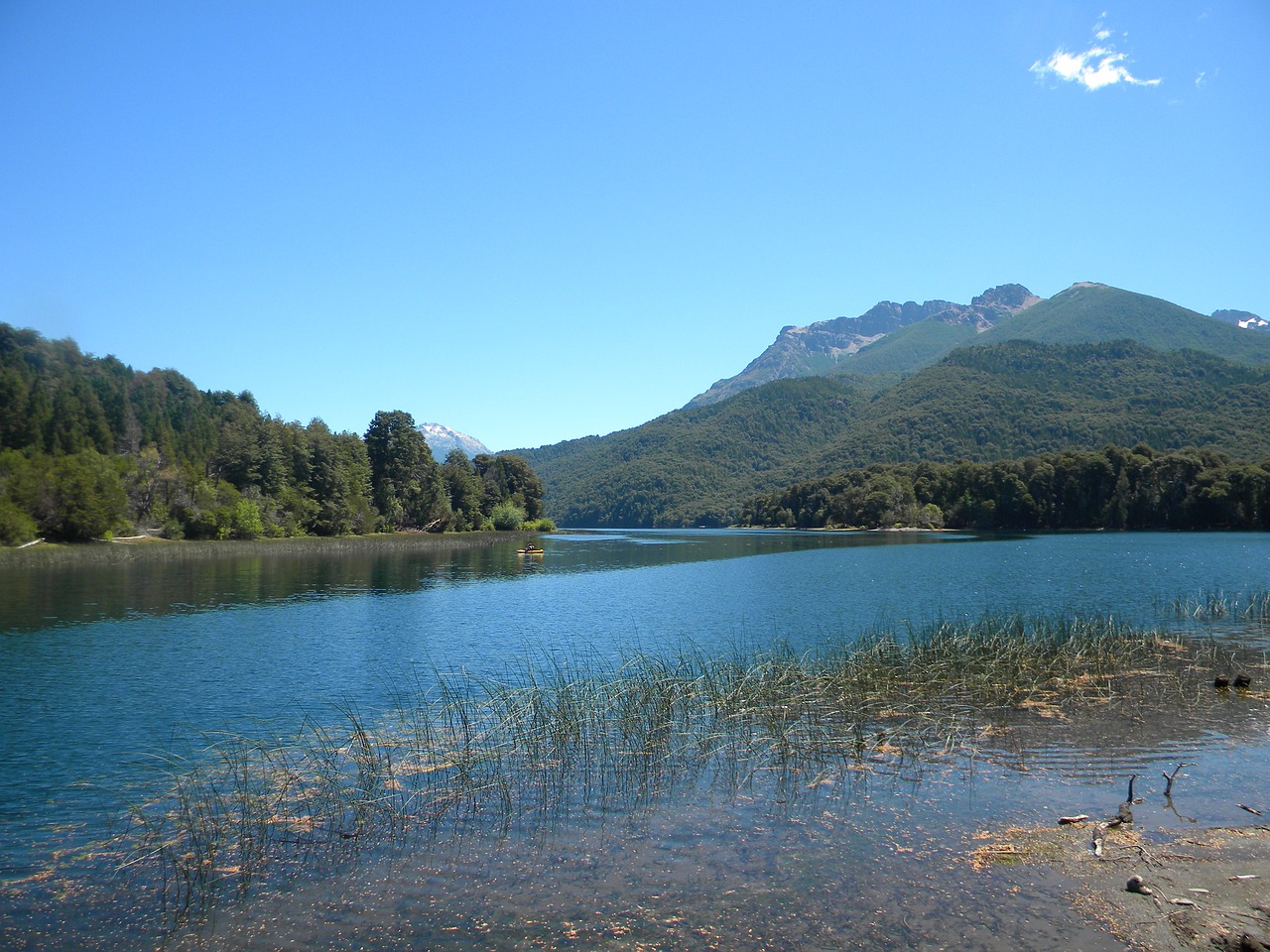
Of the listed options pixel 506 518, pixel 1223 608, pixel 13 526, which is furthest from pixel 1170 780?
pixel 506 518

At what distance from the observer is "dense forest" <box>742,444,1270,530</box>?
116 meters

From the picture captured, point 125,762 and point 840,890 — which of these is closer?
point 840,890

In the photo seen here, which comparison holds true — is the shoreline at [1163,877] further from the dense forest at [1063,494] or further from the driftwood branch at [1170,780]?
the dense forest at [1063,494]

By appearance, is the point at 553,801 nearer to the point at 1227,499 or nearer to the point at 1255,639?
the point at 1255,639

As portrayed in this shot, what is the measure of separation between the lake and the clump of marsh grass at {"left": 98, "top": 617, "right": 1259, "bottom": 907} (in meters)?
0.76

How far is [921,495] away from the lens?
16025 cm

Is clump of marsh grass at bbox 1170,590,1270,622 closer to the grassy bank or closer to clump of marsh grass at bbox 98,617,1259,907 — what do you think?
clump of marsh grass at bbox 98,617,1259,907

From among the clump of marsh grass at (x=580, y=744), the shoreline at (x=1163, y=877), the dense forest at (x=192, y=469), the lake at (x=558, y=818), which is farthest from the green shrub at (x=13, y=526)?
the shoreline at (x=1163, y=877)

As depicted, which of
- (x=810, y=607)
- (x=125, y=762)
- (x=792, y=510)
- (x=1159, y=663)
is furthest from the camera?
(x=792, y=510)

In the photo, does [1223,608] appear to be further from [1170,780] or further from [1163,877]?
[1163,877]

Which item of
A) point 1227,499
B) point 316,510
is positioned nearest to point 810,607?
point 316,510

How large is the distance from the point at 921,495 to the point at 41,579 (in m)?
145

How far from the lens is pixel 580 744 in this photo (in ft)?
53.5

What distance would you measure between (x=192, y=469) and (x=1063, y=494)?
134 meters
